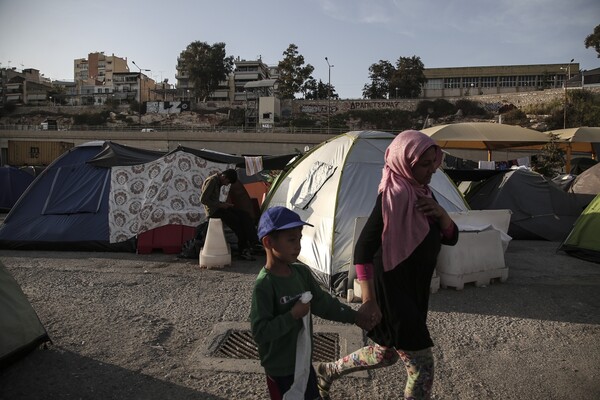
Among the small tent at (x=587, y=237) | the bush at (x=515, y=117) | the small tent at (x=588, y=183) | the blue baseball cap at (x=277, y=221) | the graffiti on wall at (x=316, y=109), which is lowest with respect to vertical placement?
the small tent at (x=587, y=237)

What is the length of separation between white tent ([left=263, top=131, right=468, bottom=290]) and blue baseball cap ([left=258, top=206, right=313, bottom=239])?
3.41 metres

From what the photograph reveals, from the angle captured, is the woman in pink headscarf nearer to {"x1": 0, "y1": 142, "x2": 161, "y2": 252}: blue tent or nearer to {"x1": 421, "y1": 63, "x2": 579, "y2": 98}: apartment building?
{"x1": 0, "y1": 142, "x2": 161, "y2": 252}: blue tent

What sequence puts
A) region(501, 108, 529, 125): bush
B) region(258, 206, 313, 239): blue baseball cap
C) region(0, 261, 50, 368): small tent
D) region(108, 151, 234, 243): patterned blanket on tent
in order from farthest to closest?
region(501, 108, 529, 125): bush
region(108, 151, 234, 243): patterned blanket on tent
region(0, 261, 50, 368): small tent
region(258, 206, 313, 239): blue baseball cap

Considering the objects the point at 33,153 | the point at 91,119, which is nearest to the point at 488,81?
the point at 91,119

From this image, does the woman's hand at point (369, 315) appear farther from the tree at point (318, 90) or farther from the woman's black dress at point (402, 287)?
the tree at point (318, 90)

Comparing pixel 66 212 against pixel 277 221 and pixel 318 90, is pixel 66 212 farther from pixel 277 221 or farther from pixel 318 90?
pixel 318 90

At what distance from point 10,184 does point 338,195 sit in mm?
13255

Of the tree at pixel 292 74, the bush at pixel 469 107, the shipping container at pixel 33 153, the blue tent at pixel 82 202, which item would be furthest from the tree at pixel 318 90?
the blue tent at pixel 82 202

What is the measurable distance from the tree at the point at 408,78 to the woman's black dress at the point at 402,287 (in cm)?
7727

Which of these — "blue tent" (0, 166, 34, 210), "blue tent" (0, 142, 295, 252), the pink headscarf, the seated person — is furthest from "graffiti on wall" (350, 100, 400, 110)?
the pink headscarf

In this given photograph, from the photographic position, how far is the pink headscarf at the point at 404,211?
91.1 inches

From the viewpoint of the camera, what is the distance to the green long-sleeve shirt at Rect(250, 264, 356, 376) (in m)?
2.06

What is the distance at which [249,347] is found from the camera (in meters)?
3.85

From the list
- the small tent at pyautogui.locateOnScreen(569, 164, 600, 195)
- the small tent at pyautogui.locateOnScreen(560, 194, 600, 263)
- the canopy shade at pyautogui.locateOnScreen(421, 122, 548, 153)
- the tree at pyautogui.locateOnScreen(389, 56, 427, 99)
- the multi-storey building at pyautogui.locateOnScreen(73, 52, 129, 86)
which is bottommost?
the small tent at pyautogui.locateOnScreen(560, 194, 600, 263)
